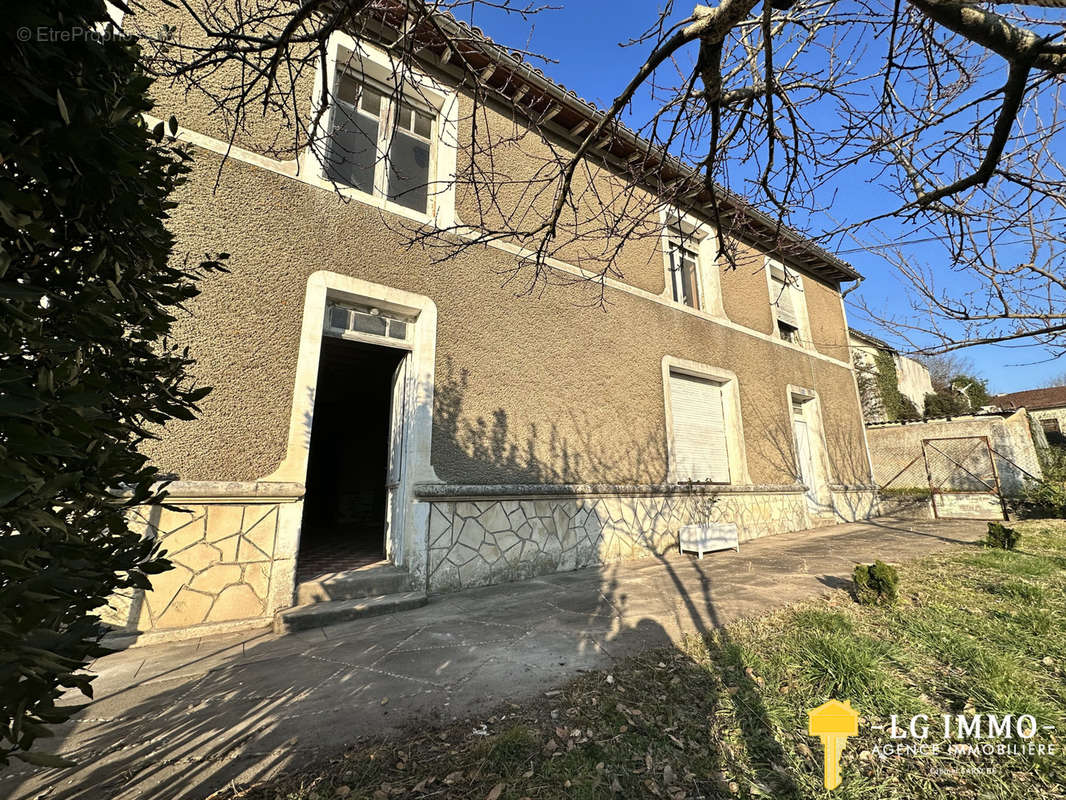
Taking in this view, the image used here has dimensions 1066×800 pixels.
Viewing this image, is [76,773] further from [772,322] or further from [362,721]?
[772,322]

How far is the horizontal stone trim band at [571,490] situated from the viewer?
4.59 meters

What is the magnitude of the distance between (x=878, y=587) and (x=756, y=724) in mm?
2277

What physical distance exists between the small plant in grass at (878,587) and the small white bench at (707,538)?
2.86m

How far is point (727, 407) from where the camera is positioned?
26.9ft

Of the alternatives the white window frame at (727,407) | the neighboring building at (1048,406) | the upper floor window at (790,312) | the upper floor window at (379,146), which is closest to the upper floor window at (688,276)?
the white window frame at (727,407)

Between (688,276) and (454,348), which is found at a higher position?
(688,276)

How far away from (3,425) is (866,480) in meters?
14.3

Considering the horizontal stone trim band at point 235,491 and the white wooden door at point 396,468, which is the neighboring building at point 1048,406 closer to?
the white wooden door at point 396,468

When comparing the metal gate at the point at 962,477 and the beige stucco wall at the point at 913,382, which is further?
the beige stucco wall at the point at 913,382

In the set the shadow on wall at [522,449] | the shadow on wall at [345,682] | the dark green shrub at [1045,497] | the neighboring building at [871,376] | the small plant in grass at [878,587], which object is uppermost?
the neighboring building at [871,376]

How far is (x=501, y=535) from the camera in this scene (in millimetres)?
4961

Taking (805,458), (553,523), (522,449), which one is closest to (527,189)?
(522,449)

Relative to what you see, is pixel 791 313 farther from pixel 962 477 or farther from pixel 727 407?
pixel 962 477

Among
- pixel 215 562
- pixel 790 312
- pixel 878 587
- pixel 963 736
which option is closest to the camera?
pixel 963 736
